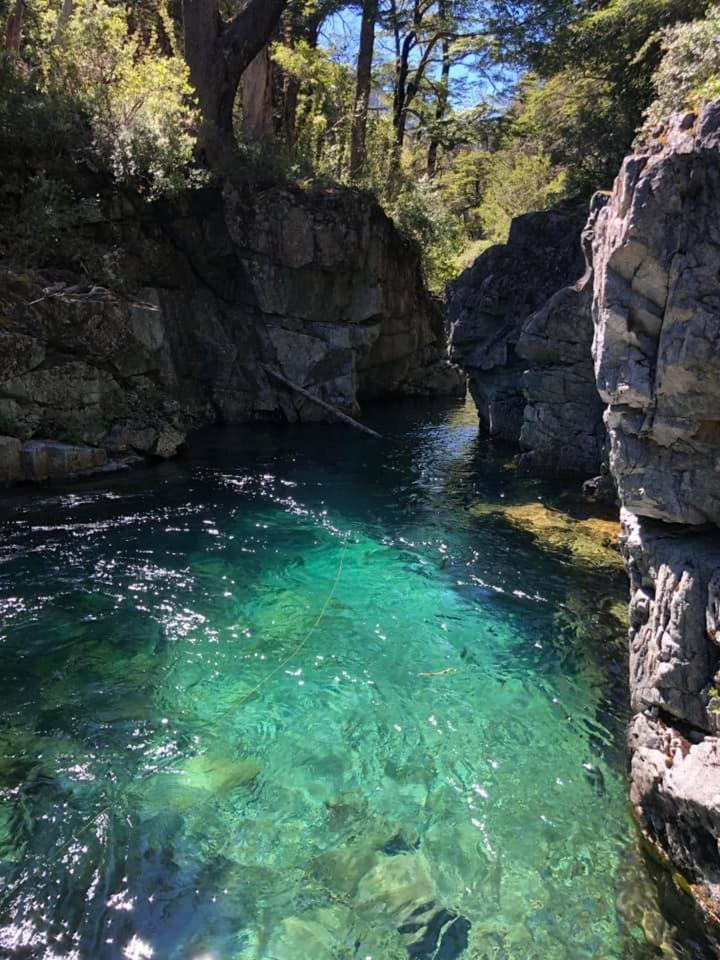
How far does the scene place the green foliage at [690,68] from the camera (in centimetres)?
787

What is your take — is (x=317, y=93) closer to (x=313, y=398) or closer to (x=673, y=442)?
(x=313, y=398)

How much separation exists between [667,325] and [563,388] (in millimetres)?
10737

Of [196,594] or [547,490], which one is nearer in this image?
[196,594]

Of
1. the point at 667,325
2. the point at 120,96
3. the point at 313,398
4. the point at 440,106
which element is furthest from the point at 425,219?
the point at 667,325

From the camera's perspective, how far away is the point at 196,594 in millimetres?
9047

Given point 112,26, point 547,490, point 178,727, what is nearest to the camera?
point 178,727

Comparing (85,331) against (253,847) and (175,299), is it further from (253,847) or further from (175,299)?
(253,847)

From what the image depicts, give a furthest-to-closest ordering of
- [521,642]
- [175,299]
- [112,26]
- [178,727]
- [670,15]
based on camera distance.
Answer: [175,299] → [112,26] → [670,15] → [521,642] → [178,727]

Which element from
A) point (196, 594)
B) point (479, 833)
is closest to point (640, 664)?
point (479, 833)

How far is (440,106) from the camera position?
28.2 meters

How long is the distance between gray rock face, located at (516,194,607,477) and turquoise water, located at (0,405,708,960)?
515cm

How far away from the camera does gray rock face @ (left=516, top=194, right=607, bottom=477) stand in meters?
14.6

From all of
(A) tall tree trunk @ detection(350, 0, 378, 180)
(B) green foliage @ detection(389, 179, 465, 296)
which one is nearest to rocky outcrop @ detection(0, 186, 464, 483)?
(B) green foliage @ detection(389, 179, 465, 296)

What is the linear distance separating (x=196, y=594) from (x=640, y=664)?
5972mm
